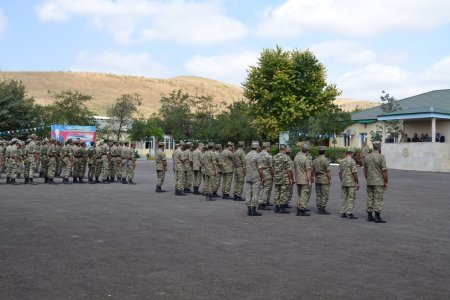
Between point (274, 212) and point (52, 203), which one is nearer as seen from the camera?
point (274, 212)

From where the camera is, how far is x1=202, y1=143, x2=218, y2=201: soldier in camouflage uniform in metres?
16.8

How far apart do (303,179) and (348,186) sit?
3.62 ft

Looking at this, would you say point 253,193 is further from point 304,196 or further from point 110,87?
point 110,87

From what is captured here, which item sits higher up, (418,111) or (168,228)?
(418,111)

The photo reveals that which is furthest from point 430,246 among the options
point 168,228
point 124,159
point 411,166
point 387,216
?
point 411,166

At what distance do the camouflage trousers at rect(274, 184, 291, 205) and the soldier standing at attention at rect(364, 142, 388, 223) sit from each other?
2.21m

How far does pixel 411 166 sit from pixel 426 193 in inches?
712

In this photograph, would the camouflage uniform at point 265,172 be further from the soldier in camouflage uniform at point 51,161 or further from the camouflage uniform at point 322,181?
the soldier in camouflage uniform at point 51,161

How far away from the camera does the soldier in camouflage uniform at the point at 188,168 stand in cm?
1845

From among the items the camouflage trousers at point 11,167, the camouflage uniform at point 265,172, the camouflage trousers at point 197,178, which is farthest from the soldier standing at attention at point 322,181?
the camouflage trousers at point 11,167

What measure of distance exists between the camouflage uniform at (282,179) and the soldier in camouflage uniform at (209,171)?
3.34m

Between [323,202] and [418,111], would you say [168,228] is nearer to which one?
[323,202]

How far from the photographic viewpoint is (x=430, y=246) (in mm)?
9148

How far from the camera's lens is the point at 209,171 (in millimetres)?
16938
